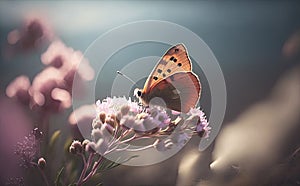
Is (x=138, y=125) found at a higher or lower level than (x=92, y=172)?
higher

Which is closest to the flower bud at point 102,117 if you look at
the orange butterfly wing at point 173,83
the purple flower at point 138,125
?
the purple flower at point 138,125

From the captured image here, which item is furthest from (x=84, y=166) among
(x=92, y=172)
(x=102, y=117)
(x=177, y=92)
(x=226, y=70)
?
(x=226, y=70)

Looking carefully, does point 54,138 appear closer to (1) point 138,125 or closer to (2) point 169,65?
(1) point 138,125

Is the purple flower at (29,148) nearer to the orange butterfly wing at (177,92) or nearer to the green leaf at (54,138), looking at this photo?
the green leaf at (54,138)

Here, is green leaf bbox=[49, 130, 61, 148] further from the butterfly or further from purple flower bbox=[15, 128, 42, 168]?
the butterfly

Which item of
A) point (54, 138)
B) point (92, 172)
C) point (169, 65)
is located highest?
point (169, 65)

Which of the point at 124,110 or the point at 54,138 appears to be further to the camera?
the point at 54,138
